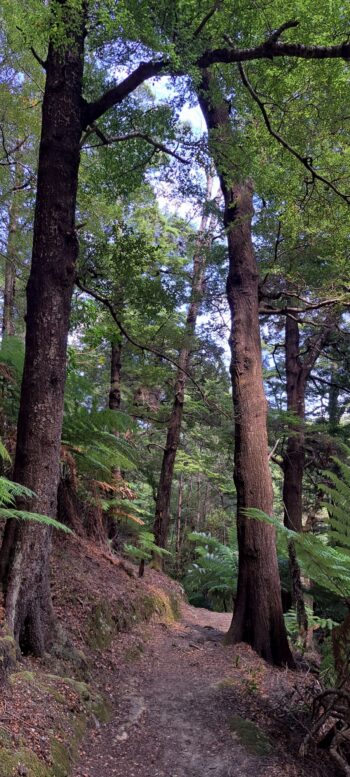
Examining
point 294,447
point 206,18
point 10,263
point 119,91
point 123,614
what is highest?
point 10,263

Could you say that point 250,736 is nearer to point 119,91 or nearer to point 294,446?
point 119,91

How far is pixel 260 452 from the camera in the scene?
6.32 m

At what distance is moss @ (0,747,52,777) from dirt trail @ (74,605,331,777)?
1.28 ft

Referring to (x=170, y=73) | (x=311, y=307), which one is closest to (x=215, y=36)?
(x=170, y=73)

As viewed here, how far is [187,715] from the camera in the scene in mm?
3770

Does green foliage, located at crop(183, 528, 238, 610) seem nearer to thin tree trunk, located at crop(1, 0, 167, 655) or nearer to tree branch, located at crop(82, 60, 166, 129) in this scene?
thin tree trunk, located at crop(1, 0, 167, 655)

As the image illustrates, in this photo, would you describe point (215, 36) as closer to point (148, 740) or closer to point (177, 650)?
point (148, 740)

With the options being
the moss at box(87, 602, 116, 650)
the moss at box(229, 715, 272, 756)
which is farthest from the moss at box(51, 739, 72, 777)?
the moss at box(87, 602, 116, 650)

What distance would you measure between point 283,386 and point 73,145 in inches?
578

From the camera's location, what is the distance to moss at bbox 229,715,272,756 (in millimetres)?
3217

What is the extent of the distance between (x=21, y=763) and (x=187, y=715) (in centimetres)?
193

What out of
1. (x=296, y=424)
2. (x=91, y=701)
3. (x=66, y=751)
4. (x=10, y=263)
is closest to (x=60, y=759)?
(x=66, y=751)

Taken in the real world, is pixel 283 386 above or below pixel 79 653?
above

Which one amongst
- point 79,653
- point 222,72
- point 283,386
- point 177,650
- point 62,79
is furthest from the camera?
point 283,386
